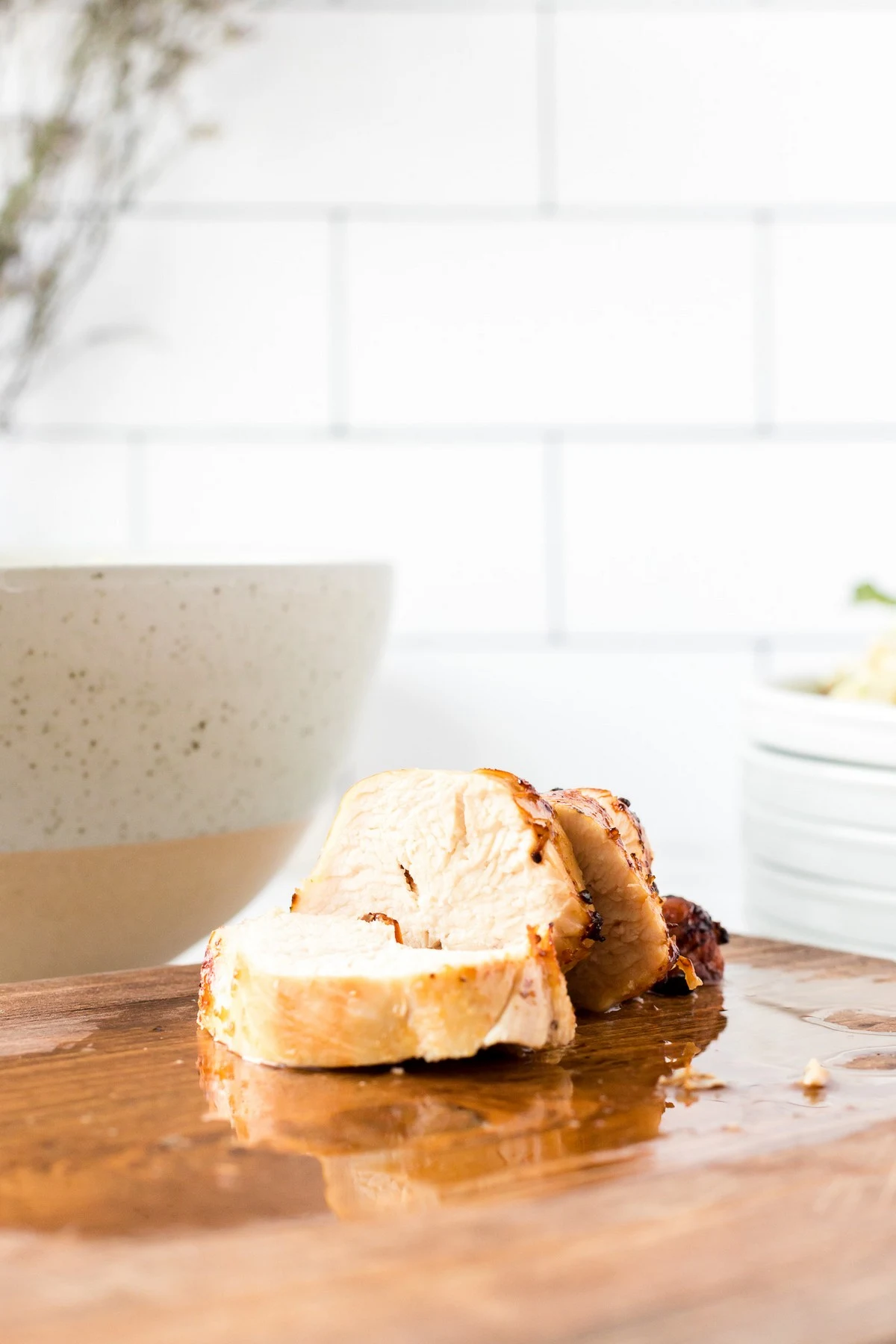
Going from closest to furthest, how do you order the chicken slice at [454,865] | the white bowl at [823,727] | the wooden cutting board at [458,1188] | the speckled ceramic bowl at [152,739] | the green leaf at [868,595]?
the wooden cutting board at [458,1188]
the chicken slice at [454,865]
the speckled ceramic bowl at [152,739]
the white bowl at [823,727]
the green leaf at [868,595]

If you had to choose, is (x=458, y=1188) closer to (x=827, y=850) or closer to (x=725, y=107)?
(x=827, y=850)

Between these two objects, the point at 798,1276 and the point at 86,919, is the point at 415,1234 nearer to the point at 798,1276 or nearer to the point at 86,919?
the point at 798,1276

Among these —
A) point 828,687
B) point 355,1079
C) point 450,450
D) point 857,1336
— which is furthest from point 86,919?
point 450,450

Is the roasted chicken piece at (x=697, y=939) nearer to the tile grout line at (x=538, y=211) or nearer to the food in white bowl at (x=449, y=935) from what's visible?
the food in white bowl at (x=449, y=935)

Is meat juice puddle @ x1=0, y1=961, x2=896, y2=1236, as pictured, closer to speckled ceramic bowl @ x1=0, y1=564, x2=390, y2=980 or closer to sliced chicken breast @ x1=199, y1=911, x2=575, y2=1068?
sliced chicken breast @ x1=199, y1=911, x2=575, y2=1068

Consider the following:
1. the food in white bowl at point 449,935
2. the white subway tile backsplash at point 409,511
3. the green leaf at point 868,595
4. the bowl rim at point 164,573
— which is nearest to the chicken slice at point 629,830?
the food in white bowl at point 449,935

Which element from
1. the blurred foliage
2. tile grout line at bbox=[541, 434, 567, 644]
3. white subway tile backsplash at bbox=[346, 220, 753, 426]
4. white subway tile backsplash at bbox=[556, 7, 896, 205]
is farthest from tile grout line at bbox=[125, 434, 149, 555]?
white subway tile backsplash at bbox=[556, 7, 896, 205]
